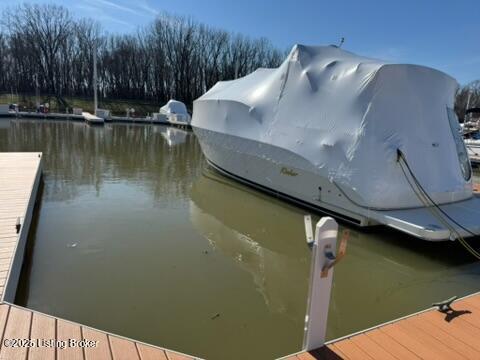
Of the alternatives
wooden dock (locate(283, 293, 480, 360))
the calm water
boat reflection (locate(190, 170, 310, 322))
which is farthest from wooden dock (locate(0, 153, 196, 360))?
boat reflection (locate(190, 170, 310, 322))

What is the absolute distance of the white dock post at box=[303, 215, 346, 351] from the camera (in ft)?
8.25

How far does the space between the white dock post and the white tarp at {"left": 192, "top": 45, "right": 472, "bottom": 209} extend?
Result: 4098mm

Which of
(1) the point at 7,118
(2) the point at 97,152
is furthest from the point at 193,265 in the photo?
(1) the point at 7,118

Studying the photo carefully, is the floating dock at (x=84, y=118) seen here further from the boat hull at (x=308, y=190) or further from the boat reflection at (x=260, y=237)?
the boat reflection at (x=260, y=237)

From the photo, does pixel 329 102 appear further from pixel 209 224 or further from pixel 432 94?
pixel 209 224

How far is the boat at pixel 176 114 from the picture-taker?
34.2m

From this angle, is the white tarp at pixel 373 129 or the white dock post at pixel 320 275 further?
the white tarp at pixel 373 129

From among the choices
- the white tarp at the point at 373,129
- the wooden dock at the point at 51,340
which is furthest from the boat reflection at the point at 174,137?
the wooden dock at the point at 51,340

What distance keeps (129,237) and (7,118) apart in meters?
31.4

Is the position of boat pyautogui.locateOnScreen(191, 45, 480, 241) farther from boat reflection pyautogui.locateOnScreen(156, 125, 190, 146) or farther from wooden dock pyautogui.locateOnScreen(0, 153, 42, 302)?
boat reflection pyautogui.locateOnScreen(156, 125, 190, 146)

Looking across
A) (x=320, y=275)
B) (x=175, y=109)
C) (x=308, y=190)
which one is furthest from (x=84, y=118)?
(x=320, y=275)

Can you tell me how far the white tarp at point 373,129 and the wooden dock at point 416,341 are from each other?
3164mm

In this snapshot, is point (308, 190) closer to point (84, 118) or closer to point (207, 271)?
point (207, 271)

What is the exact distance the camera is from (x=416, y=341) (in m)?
3.02
